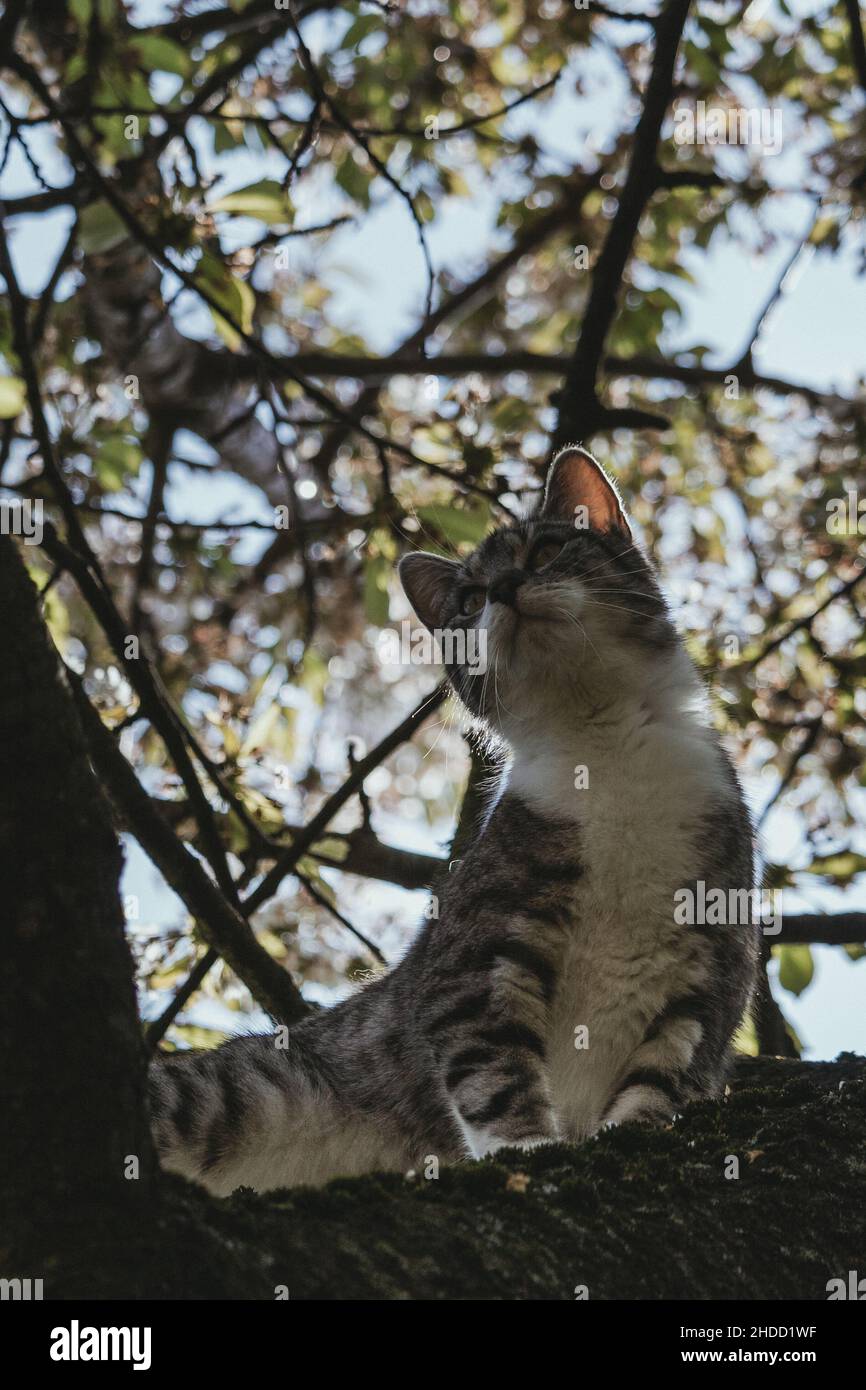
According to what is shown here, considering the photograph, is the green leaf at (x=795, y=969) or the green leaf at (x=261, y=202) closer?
the green leaf at (x=795, y=969)

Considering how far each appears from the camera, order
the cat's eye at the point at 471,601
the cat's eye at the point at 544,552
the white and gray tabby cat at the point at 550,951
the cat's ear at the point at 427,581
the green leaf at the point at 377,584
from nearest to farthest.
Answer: the white and gray tabby cat at the point at 550,951
the cat's eye at the point at 544,552
the cat's eye at the point at 471,601
the cat's ear at the point at 427,581
the green leaf at the point at 377,584

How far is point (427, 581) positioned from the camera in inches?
231

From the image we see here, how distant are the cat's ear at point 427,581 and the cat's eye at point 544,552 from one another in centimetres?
50

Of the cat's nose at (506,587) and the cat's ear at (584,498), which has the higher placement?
the cat's ear at (584,498)

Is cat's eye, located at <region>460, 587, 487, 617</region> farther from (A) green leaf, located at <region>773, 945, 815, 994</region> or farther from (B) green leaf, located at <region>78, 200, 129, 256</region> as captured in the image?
(B) green leaf, located at <region>78, 200, 129, 256</region>

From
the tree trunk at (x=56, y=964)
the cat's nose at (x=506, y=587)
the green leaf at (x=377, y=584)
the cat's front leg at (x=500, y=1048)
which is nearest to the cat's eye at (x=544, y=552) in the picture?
the cat's nose at (x=506, y=587)

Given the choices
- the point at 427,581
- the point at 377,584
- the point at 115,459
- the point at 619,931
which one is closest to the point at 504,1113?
the point at 619,931

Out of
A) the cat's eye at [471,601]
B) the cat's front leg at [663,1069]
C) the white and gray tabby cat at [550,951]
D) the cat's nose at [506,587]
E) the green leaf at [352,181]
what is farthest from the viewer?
the green leaf at [352,181]

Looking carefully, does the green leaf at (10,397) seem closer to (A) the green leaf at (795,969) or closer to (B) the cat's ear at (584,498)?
(B) the cat's ear at (584,498)

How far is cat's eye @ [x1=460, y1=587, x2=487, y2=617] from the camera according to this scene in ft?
17.9

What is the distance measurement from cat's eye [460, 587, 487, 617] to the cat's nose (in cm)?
24

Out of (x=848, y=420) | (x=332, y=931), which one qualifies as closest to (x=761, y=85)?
(x=848, y=420)

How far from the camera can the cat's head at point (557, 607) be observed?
16.3ft
